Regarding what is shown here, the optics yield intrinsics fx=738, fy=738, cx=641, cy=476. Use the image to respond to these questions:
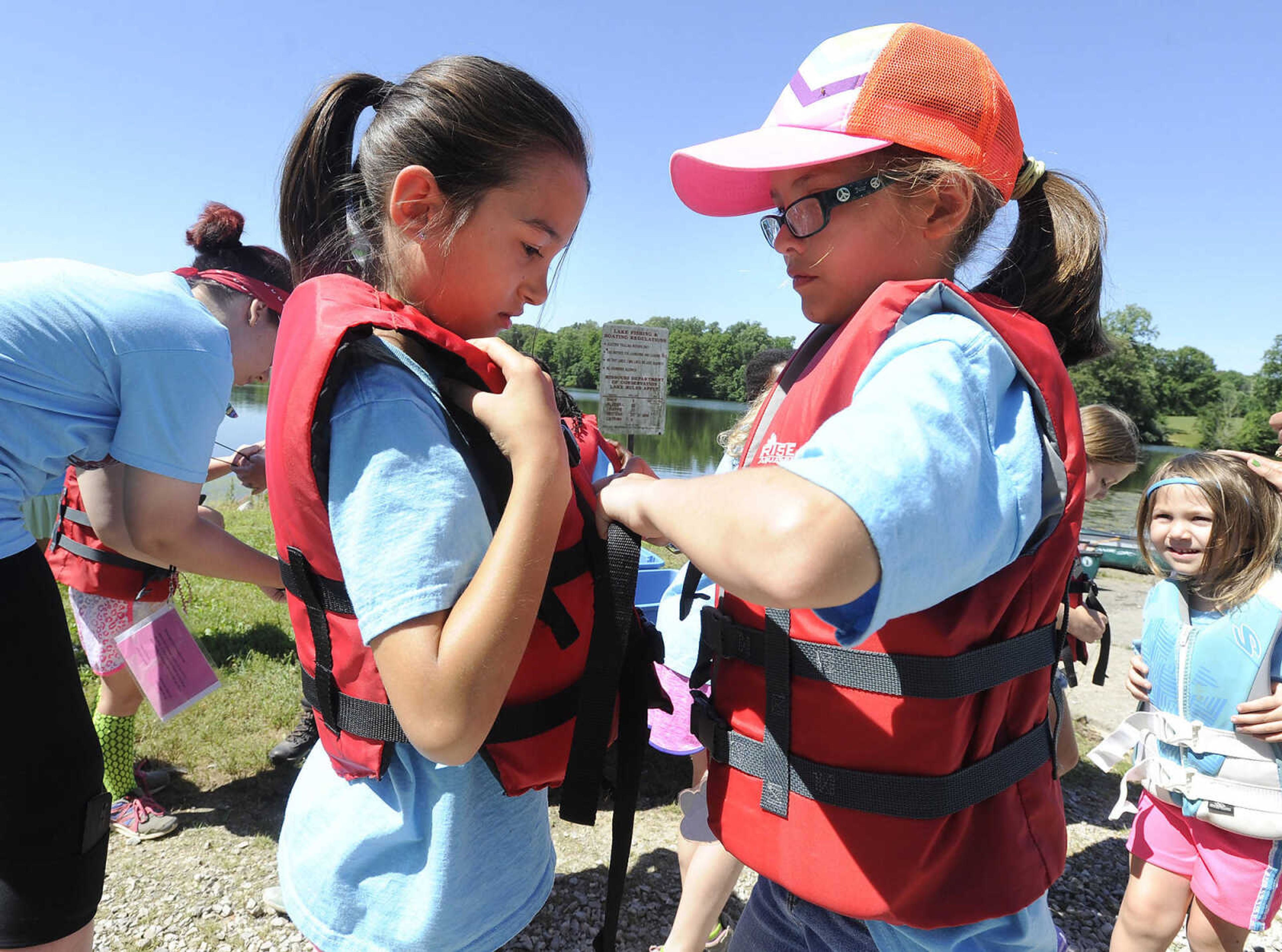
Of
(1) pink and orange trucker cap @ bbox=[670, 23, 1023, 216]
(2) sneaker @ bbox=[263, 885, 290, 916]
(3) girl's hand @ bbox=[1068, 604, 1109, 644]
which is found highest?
(1) pink and orange trucker cap @ bbox=[670, 23, 1023, 216]

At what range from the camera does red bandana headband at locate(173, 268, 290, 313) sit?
309 cm

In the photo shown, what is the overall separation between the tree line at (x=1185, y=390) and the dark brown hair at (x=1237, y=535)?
1516 inches

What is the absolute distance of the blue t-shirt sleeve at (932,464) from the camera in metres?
0.82

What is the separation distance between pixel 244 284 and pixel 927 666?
313 centimetres

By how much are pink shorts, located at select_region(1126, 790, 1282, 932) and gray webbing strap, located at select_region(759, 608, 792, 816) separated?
221cm

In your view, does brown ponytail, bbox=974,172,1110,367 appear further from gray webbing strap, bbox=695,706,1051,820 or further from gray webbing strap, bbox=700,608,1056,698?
gray webbing strap, bbox=695,706,1051,820

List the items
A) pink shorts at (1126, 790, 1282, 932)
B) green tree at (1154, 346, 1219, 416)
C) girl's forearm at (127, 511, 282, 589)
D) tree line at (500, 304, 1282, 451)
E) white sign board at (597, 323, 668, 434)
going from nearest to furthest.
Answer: girl's forearm at (127, 511, 282, 589)
pink shorts at (1126, 790, 1282, 932)
white sign board at (597, 323, 668, 434)
tree line at (500, 304, 1282, 451)
green tree at (1154, 346, 1219, 416)

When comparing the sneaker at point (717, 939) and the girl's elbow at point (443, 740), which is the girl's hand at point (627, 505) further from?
the sneaker at point (717, 939)

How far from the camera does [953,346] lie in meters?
0.97

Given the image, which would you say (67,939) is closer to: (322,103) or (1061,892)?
A: (322,103)

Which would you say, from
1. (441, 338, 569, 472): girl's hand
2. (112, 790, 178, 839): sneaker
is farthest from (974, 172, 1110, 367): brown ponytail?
(112, 790, 178, 839): sneaker

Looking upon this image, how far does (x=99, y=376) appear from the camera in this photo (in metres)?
1.91

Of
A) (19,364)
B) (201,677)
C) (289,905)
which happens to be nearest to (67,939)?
(289,905)

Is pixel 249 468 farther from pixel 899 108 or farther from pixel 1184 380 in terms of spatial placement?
pixel 1184 380
